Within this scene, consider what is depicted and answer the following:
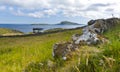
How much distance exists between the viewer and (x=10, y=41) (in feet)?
71.3

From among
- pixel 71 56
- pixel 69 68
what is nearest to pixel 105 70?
pixel 69 68

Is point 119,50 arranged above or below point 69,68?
above

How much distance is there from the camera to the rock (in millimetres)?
9633

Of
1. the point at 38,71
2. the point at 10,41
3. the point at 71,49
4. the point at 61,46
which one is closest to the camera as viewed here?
the point at 38,71

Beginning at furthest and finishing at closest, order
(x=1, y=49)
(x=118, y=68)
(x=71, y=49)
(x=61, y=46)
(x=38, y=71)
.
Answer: (x=1, y=49), (x=61, y=46), (x=71, y=49), (x=38, y=71), (x=118, y=68)

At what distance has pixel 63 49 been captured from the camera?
10.2m

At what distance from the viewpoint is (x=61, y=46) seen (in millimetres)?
10703

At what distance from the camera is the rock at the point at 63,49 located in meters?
9.63

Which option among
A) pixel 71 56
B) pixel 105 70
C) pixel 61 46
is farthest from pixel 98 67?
pixel 61 46

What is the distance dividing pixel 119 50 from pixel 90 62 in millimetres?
831

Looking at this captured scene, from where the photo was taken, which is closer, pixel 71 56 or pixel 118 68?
pixel 118 68

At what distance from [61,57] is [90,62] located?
8.10ft

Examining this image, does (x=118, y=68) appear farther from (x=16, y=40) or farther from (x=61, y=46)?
(x=16, y=40)

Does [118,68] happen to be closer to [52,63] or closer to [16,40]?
[52,63]
